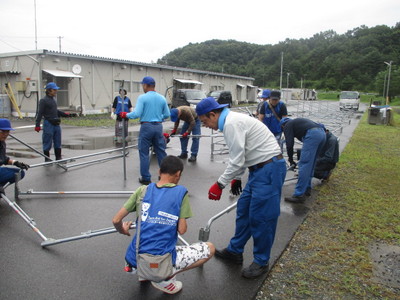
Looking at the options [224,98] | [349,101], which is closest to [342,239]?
[224,98]

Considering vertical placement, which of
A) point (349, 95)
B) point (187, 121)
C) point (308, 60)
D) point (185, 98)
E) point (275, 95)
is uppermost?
point (308, 60)

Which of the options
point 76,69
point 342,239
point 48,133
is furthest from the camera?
point 76,69

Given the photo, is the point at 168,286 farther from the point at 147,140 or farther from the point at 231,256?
the point at 147,140

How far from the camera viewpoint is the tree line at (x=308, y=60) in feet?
295

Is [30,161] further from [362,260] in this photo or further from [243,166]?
[362,260]

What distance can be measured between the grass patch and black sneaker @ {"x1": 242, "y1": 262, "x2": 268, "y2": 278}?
4.1 inches

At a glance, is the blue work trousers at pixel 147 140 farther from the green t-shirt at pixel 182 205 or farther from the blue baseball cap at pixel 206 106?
the green t-shirt at pixel 182 205

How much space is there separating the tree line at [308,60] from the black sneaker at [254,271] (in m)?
83.6

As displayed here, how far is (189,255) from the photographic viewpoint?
2.81 meters

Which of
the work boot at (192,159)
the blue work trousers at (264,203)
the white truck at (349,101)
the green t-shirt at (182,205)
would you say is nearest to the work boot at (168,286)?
the green t-shirt at (182,205)

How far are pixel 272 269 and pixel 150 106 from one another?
3.61 meters

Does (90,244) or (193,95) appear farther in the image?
(193,95)

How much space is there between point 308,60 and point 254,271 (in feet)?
375

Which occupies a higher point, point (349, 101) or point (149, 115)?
point (349, 101)
